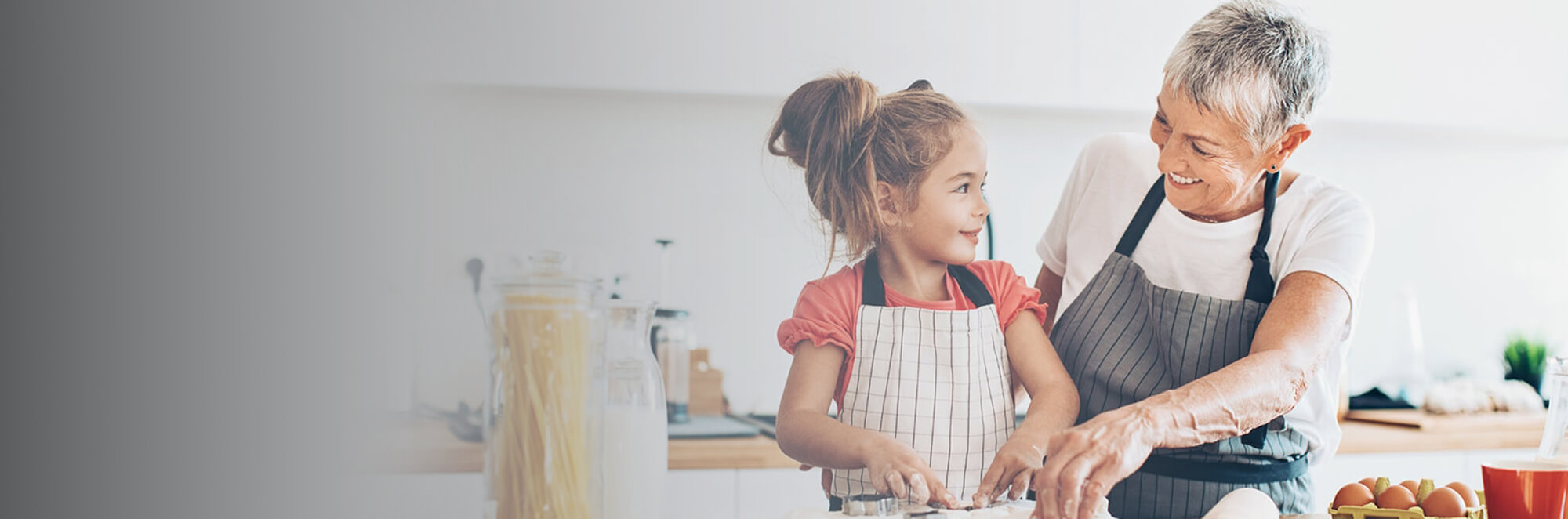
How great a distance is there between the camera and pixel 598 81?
3.47 ft

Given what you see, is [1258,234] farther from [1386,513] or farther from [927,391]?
[927,391]

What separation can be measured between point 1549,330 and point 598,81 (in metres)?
2.50

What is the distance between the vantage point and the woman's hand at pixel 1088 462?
3.29 ft

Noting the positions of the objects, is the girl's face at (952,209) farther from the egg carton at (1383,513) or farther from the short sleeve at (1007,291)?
the egg carton at (1383,513)

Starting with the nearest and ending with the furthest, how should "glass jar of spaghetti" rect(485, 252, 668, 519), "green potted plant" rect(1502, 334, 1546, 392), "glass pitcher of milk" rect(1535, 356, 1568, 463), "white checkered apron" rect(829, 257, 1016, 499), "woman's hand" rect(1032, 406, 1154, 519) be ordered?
"glass jar of spaghetti" rect(485, 252, 668, 519) → "woman's hand" rect(1032, 406, 1154, 519) → "white checkered apron" rect(829, 257, 1016, 499) → "glass pitcher of milk" rect(1535, 356, 1568, 463) → "green potted plant" rect(1502, 334, 1546, 392)

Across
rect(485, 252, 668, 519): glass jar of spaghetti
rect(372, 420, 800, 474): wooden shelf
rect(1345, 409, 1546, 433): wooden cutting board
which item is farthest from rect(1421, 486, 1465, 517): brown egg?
rect(1345, 409, 1546, 433): wooden cutting board

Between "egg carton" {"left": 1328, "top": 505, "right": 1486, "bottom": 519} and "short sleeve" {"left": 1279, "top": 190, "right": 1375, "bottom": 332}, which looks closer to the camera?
"egg carton" {"left": 1328, "top": 505, "right": 1486, "bottom": 519}

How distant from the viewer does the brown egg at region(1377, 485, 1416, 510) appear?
1096mm

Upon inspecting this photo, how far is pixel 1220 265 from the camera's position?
1263 mm

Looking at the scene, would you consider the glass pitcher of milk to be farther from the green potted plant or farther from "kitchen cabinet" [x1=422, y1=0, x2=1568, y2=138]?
the green potted plant

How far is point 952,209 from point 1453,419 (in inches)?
61.9

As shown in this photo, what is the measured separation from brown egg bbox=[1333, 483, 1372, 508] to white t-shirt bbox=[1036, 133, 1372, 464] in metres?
0.15

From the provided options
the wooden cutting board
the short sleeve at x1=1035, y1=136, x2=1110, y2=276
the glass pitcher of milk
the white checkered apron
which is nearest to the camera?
the white checkered apron

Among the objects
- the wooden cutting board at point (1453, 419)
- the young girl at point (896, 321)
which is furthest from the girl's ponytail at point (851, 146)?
the wooden cutting board at point (1453, 419)
